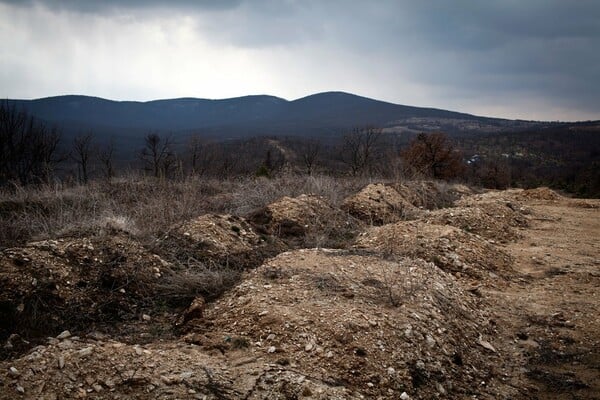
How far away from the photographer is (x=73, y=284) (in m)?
3.99

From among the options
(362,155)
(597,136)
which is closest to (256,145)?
(362,155)

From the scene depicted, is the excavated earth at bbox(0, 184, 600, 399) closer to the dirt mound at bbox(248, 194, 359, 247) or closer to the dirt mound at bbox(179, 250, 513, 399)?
the dirt mound at bbox(179, 250, 513, 399)

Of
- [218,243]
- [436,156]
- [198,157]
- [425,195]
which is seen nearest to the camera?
[218,243]

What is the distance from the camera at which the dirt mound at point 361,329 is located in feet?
10.1

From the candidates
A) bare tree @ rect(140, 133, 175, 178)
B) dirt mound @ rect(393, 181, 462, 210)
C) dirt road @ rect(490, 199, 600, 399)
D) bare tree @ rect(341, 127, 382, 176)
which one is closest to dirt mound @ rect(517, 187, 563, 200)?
dirt mound @ rect(393, 181, 462, 210)

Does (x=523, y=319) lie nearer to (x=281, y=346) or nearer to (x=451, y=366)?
(x=451, y=366)

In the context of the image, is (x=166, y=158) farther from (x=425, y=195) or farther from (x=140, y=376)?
(x=140, y=376)

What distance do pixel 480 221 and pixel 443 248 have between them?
9.36 ft

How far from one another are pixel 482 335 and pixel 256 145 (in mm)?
75655

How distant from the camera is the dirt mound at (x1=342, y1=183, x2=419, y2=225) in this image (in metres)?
9.46

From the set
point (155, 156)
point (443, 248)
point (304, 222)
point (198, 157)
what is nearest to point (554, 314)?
point (443, 248)

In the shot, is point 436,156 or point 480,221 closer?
point 480,221

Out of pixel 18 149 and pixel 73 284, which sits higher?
pixel 18 149

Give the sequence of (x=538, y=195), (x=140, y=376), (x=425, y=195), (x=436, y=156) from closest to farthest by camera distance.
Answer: (x=140, y=376) < (x=425, y=195) < (x=538, y=195) < (x=436, y=156)
